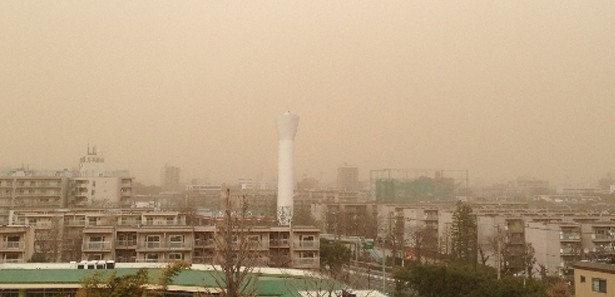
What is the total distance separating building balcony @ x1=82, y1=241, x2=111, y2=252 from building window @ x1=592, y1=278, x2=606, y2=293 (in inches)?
536

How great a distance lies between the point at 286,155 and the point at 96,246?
12159 millimetres

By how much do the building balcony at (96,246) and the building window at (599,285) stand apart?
1362 cm

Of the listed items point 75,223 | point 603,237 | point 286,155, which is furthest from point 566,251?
point 75,223

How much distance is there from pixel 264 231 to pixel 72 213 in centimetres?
993

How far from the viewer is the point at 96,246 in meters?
17.7

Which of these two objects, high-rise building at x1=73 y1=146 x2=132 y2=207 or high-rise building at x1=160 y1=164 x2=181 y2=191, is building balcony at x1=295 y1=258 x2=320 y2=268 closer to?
high-rise building at x1=73 y1=146 x2=132 y2=207

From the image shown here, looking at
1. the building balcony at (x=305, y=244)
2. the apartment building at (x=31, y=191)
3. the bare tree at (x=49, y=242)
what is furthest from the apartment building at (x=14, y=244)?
the apartment building at (x=31, y=191)

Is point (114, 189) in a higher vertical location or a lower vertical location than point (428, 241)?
higher

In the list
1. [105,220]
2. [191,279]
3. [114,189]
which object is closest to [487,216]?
[105,220]

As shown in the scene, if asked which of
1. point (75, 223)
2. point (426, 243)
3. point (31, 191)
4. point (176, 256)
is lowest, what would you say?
point (426, 243)

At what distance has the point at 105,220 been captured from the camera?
879 inches

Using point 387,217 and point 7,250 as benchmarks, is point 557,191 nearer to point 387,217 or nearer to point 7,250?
point 387,217

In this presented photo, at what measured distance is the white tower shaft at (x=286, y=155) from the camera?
27.9 meters

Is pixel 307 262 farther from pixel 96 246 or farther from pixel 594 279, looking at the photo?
pixel 594 279
